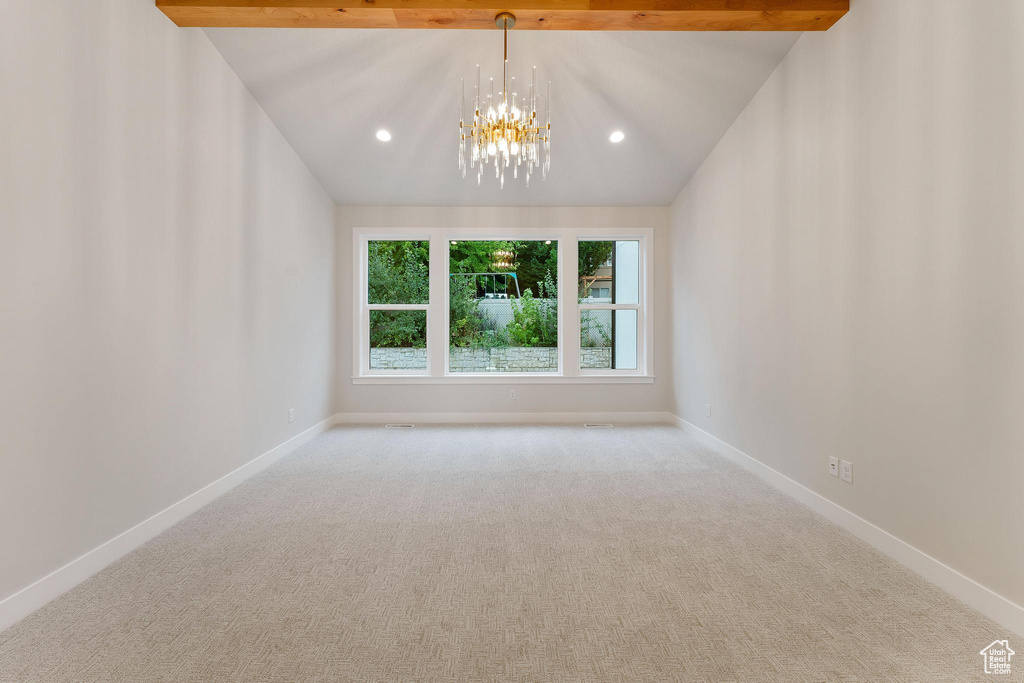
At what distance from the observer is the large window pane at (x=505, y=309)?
5.80m

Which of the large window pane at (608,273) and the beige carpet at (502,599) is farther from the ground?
the large window pane at (608,273)

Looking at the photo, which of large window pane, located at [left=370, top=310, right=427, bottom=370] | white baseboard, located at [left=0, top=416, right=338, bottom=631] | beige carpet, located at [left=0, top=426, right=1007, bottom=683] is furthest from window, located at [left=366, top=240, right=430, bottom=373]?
beige carpet, located at [left=0, top=426, right=1007, bottom=683]

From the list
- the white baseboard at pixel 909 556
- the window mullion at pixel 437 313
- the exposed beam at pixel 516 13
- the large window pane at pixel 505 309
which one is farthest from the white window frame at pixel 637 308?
the exposed beam at pixel 516 13

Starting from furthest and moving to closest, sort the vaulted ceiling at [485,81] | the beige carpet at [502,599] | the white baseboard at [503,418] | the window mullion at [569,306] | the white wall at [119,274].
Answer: the window mullion at [569,306], the white baseboard at [503,418], the vaulted ceiling at [485,81], the white wall at [119,274], the beige carpet at [502,599]

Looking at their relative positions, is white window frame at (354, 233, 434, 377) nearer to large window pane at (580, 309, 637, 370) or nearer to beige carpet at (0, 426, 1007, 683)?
large window pane at (580, 309, 637, 370)

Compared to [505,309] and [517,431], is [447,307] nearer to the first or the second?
[505,309]

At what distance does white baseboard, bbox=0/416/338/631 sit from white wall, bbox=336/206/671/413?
196 cm

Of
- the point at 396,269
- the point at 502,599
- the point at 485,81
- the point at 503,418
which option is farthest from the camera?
the point at 396,269

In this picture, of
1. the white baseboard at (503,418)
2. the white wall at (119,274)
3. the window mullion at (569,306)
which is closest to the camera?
the white wall at (119,274)

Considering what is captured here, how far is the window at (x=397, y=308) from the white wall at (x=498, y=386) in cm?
24

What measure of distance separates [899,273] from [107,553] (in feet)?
12.4

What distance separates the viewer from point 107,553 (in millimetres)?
2305

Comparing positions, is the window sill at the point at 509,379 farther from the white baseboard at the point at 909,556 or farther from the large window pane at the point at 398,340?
the white baseboard at the point at 909,556

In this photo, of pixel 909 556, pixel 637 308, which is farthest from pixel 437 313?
pixel 909 556
